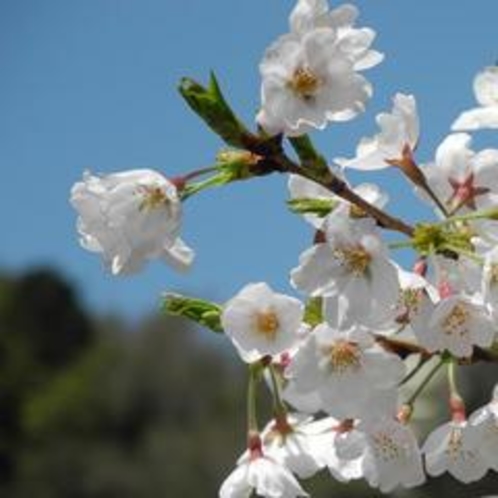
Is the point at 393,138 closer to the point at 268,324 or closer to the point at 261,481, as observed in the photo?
the point at 268,324

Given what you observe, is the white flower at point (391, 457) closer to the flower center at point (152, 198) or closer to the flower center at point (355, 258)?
the flower center at point (355, 258)

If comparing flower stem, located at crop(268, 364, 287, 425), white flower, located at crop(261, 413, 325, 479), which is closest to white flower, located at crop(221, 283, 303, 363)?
flower stem, located at crop(268, 364, 287, 425)

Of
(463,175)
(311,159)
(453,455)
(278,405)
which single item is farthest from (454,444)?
(311,159)

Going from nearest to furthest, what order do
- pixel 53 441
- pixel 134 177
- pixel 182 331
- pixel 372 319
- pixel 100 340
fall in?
1. pixel 372 319
2. pixel 134 177
3. pixel 182 331
4. pixel 53 441
5. pixel 100 340

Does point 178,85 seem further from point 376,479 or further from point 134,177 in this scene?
point 376,479

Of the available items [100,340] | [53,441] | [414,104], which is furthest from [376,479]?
[100,340]

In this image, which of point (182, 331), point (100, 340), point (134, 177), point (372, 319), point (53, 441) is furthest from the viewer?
point (100, 340)
